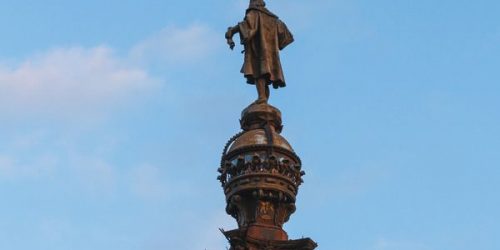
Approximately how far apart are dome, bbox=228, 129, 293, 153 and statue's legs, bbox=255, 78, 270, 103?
1.19 m

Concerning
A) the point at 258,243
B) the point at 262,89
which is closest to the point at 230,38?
the point at 262,89

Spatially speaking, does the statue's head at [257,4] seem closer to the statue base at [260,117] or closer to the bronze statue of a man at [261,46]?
the bronze statue of a man at [261,46]

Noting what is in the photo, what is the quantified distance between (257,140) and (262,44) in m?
2.42

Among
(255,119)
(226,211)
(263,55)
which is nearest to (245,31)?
(263,55)

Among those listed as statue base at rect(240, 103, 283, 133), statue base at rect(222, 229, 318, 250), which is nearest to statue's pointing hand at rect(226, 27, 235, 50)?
statue base at rect(240, 103, 283, 133)

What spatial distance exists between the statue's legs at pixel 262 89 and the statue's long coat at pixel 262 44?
83 mm

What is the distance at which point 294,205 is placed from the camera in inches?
689

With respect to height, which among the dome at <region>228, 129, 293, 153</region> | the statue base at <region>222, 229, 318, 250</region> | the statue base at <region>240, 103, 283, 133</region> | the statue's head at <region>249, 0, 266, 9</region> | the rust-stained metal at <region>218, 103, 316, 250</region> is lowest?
the statue base at <region>222, 229, 318, 250</region>

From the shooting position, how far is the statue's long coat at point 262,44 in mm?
19250

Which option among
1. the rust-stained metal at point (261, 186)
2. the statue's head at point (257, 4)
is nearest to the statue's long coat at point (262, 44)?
the statue's head at point (257, 4)

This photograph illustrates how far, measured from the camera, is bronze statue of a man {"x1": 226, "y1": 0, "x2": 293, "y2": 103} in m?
19.2

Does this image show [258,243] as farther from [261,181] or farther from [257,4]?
[257,4]

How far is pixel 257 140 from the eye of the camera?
17.7m

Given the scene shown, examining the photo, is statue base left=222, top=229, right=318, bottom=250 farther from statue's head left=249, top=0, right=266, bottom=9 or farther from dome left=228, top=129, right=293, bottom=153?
statue's head left=249, top=0, right=266, bottom=9
